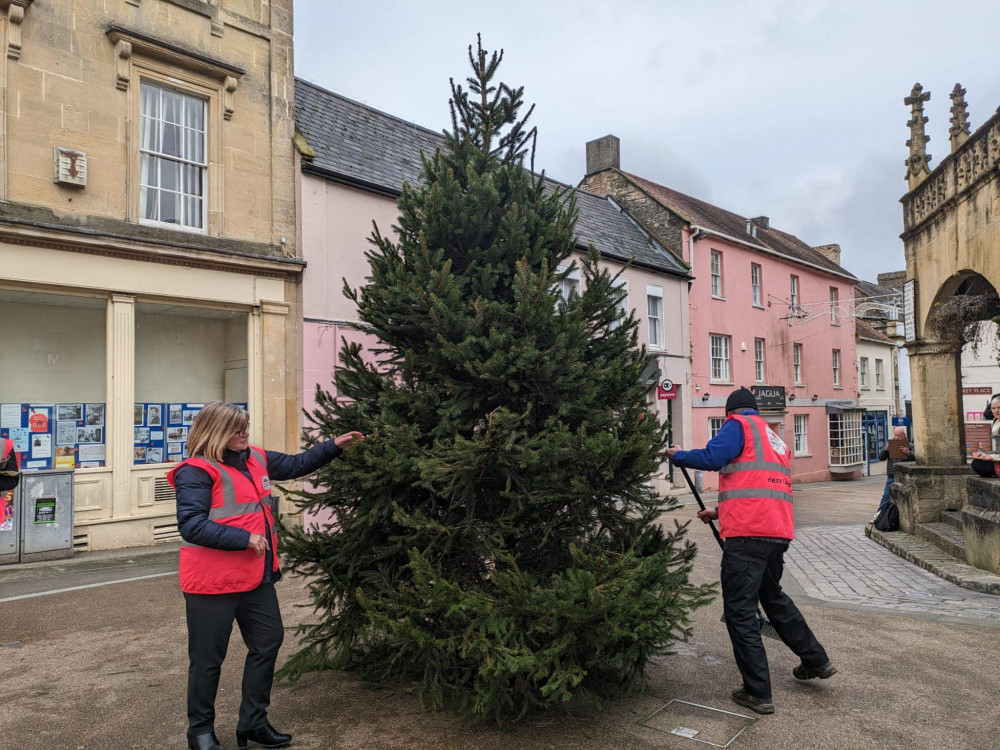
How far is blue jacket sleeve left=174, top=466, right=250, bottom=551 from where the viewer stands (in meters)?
3.48

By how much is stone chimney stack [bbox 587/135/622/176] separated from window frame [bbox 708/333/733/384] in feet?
22.8

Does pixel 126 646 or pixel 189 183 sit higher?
pixel 189 183

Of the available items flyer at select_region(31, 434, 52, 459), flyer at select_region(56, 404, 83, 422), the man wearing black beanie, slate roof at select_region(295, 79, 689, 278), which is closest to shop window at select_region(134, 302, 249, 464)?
flyer at select_region(56, 404, 83, 422)

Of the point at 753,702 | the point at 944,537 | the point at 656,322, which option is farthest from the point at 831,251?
the point at 753,702

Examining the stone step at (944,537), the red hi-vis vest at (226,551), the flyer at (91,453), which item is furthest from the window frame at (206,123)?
the stone step at (944,537)

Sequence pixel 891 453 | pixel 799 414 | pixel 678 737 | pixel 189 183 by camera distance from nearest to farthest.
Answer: pixel 678 737
pixel 189 183
pixel 891 453
pixel 799 414

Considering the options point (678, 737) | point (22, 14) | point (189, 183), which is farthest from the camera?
point (189, 183)

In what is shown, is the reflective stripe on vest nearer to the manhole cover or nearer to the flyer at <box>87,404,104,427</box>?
the manhole cover

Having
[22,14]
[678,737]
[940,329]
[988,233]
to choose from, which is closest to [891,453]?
[940,329]

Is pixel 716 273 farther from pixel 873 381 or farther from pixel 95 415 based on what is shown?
pixel 95 415

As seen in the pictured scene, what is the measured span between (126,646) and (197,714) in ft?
8.84

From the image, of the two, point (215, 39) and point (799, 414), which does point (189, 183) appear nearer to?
point (215, 39)

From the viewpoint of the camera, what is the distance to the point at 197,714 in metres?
3.61

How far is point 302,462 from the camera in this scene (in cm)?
417
